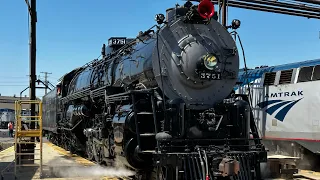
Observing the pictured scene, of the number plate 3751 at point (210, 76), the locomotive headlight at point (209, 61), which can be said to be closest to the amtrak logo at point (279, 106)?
the number plate 3751 at point (210, 76)

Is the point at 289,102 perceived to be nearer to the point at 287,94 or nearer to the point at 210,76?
the point at 287,94

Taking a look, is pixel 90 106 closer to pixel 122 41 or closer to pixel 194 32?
pixel 122 41

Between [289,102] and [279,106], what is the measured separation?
430 millimetres

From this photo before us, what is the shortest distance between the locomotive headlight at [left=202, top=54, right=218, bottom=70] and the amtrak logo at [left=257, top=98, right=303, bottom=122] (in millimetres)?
5538

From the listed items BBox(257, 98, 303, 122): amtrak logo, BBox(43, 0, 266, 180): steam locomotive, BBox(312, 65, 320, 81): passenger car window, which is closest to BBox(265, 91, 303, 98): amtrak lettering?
BBox(257, 98, 303, 122): amtrak logo

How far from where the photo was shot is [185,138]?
7.09m

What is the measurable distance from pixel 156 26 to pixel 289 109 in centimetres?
656

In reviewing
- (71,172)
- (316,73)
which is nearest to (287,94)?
(316,73)

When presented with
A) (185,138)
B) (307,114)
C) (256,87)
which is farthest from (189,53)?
(256,87)

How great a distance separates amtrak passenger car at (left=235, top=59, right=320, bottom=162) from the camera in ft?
37.5

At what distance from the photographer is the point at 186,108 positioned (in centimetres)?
737

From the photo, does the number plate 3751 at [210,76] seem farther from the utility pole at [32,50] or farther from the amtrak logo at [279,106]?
the utility pole at [32,50]

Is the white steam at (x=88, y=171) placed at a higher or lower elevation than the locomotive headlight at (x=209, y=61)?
lower

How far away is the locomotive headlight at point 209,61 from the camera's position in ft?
24.2
